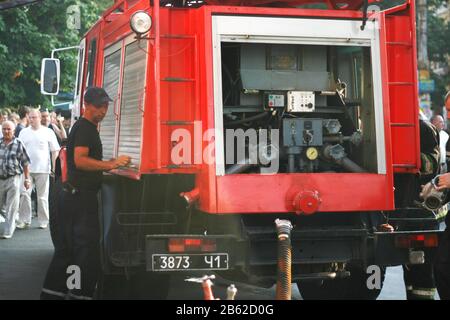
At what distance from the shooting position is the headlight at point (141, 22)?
680 centimetres

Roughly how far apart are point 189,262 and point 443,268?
1.87 m

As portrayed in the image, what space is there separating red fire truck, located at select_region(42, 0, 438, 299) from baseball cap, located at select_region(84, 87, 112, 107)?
0.54 feet

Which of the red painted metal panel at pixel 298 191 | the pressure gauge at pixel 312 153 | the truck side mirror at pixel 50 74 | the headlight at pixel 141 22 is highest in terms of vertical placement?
the truck side mirror at pixel 50 74

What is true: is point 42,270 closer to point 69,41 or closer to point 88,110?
point 88,110

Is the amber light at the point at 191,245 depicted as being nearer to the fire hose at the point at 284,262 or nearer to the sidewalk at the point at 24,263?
the fire hose at the point at 284,262

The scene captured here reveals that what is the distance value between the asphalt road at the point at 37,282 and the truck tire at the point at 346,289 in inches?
17.0

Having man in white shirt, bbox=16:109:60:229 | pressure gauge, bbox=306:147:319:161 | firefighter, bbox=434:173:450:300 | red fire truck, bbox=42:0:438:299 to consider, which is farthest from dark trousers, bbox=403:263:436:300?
man in white shirt, bbox=16:109:60:229

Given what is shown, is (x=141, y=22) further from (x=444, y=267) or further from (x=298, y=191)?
(x=444, y=267)

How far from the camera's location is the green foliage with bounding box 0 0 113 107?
95.2ft

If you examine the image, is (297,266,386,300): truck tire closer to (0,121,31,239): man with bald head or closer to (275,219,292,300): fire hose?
(275,219,292,300): fire hose

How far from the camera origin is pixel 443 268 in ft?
21.8

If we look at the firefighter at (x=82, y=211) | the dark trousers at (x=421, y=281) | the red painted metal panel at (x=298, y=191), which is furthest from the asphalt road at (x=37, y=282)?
the red painted metal panel at (x=298, y=191)

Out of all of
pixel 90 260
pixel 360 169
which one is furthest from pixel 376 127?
pixel 90 260
